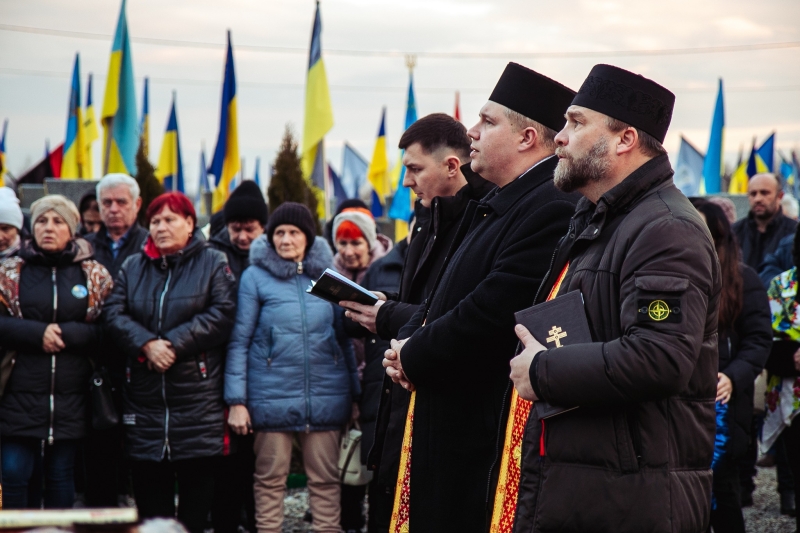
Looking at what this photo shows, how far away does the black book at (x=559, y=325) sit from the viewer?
2.57m

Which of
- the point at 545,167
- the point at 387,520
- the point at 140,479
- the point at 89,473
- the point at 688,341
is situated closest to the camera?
the point at 688,341

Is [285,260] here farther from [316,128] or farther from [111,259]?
[316,128]

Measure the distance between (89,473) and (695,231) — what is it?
191 inches

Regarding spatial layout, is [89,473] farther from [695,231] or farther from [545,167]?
[695,231]

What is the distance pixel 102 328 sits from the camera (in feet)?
17.5

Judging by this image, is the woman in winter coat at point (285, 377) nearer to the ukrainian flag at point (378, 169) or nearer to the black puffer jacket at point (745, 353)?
the black puffer jacket at point (745, 353)

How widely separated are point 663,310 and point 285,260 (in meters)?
3.49

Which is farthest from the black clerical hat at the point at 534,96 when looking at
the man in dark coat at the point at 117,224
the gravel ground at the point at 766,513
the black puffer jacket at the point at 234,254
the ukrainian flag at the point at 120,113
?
the ukrainian flag at the point at 120,113

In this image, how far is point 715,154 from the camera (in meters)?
12.8

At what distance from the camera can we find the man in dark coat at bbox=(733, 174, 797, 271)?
8.46 metres

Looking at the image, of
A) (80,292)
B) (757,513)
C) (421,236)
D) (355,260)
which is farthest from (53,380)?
(757,513)

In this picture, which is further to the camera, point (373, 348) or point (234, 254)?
point (234, 254)

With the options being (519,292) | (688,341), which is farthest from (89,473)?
(688,341)

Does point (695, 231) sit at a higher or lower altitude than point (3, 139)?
lower
